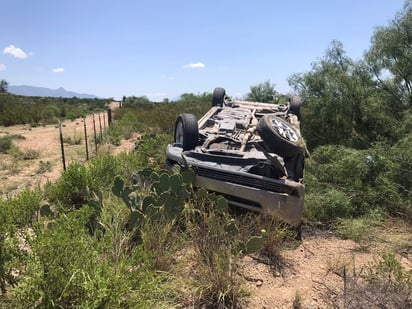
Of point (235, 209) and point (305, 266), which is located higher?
point (235, 209)

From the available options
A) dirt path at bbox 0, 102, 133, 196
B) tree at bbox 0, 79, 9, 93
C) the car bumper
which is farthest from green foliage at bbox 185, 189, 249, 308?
tree at bbox 0, 79, 9, 93

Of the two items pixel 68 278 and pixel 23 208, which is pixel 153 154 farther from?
pixel 68 278

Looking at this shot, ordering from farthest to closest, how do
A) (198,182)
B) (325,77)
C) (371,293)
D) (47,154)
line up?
(47,154), (325,77), (198,182), (371,293)

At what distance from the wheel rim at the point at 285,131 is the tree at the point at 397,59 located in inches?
159

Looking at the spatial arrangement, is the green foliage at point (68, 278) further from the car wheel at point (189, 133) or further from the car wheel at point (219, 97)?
the car wheel at point (219, 97)

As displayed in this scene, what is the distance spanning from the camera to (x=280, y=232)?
13.1 feet

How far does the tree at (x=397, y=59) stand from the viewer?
25.7 feet

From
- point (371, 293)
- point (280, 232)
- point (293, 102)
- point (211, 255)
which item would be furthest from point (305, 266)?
point (293, 102)

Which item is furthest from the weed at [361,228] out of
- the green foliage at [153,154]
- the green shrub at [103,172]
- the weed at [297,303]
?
the green foliage at [153,154]

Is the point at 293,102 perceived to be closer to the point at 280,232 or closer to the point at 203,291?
the point at 280,232

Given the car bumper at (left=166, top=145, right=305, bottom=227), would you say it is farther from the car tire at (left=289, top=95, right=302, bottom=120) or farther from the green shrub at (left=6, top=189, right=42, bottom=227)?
the car tire at (left=289, top=95, right=302, bottom=120)

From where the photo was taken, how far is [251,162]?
4676mm

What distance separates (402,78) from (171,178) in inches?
254

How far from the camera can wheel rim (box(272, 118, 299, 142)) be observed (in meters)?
4.69
